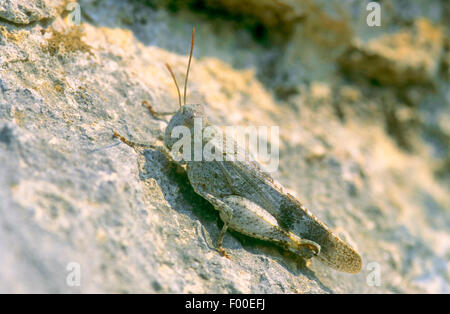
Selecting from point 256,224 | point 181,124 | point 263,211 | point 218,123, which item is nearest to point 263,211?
point 263,211

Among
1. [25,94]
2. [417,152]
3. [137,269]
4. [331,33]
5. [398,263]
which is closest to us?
[137,269]

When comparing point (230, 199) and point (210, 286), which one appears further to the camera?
point (230, 199)

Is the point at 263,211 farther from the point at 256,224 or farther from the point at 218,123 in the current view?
the point at 218,123

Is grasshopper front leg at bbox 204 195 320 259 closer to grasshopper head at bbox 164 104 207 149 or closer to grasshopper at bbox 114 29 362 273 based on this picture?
grasshopper at bbox 114 29 362 273

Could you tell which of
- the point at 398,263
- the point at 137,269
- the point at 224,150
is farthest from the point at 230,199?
the point at 398,263

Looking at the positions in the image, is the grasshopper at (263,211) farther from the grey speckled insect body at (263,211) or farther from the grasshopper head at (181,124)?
the grasshopper head at (181,124)
